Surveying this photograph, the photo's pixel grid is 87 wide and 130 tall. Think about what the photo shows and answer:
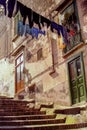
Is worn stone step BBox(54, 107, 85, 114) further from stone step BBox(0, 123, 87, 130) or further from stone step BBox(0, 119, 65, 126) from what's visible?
stone step BBox(0, 123, 87, 130)

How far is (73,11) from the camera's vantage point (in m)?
10.2

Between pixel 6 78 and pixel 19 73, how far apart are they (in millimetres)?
2092

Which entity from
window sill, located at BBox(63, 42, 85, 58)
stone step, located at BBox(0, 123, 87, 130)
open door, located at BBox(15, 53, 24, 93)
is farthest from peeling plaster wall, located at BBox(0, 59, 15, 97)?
stone step, located at BBox(0, 123, 87, 130)

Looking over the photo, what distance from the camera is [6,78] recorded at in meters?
16.5

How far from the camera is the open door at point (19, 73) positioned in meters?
14.3

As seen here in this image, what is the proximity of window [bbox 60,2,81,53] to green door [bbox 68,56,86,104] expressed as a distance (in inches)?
27.0

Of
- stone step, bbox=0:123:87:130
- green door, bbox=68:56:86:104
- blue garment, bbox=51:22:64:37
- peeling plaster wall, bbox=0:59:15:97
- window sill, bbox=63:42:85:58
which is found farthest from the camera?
peeling plaster wall, bbox=0:59:15:97

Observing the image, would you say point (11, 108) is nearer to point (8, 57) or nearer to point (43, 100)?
point (43, 100)

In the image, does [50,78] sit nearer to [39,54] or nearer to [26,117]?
[39,54]

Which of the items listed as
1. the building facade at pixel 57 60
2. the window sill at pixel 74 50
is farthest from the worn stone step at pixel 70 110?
the window sill at pixel 74 50

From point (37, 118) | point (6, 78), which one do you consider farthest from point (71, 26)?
point (6, 78)

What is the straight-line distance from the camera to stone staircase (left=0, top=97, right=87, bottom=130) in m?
6.55

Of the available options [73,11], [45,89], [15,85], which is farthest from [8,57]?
[73,11]

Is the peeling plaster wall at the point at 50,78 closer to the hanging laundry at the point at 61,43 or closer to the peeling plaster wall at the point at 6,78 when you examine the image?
the hanging laundry at the point at 61,43
